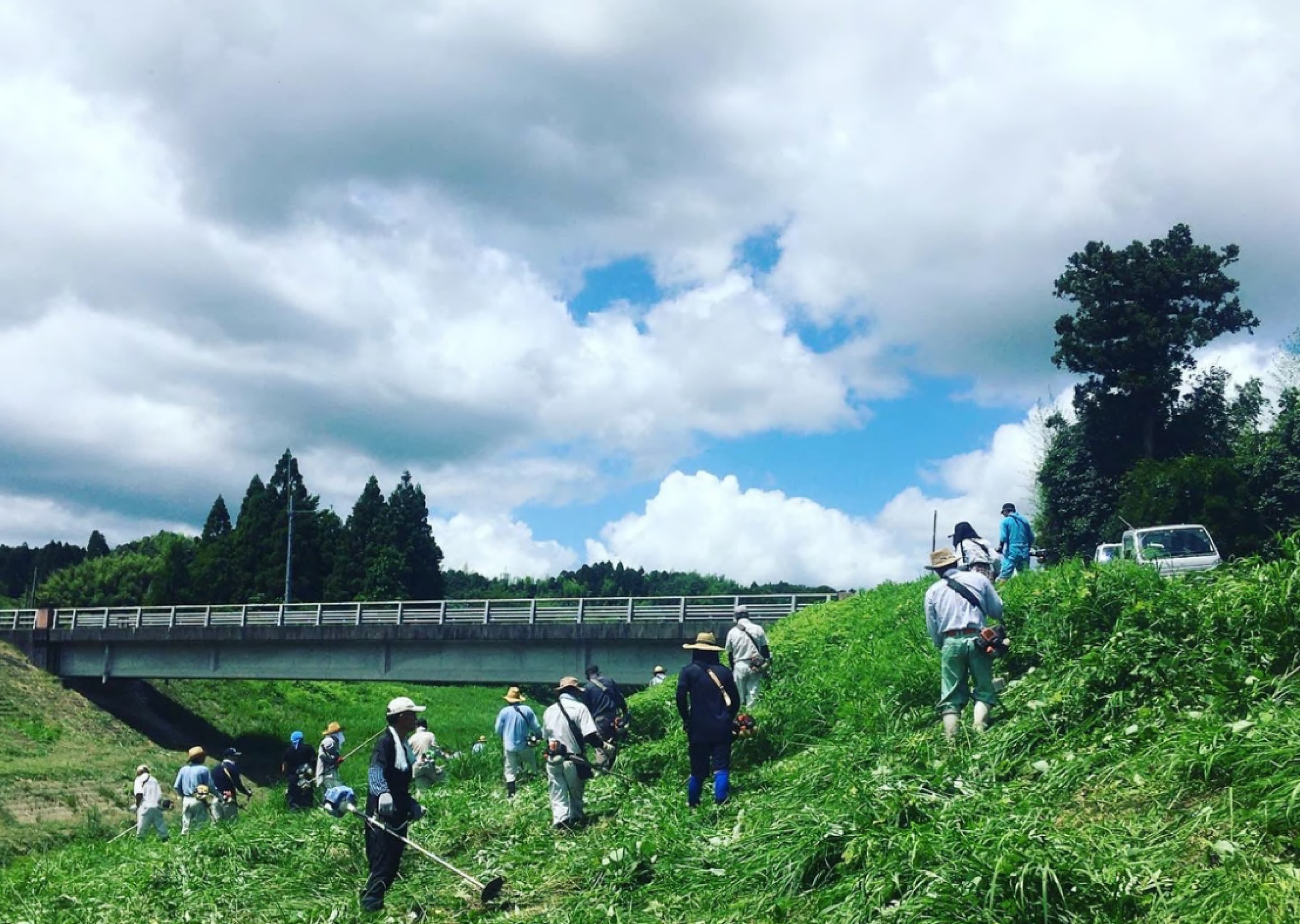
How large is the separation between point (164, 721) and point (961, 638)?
41.9 m

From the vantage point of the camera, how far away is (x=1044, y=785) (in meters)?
7.95

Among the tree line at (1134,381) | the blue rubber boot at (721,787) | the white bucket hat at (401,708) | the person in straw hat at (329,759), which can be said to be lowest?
the person in straw hat at (329,759)

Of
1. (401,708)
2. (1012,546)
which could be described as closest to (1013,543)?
(1012,546)

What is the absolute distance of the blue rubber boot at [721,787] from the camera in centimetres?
1012

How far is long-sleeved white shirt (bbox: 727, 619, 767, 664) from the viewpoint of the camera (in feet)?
50.8

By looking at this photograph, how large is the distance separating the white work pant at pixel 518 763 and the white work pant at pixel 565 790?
12.2ft

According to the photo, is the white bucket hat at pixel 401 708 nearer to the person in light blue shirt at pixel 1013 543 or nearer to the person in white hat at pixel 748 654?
the person in white hat at pixel 748 654

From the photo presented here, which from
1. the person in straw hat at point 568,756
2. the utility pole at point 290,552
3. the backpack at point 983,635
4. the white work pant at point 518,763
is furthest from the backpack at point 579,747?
the utility pole at point 290,552

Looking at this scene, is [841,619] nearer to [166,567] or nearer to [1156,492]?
[1156,492]

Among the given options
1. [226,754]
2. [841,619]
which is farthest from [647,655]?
[226,754]

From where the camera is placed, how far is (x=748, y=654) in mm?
15555

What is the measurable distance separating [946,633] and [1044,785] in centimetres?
232

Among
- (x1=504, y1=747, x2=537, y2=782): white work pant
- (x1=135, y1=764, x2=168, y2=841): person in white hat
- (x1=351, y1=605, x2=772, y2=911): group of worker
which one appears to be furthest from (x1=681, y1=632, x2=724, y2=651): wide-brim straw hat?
(x1=135, y1=764, x2=168, y2=841): person in white hat

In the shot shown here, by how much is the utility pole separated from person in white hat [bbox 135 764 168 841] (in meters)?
35.0
